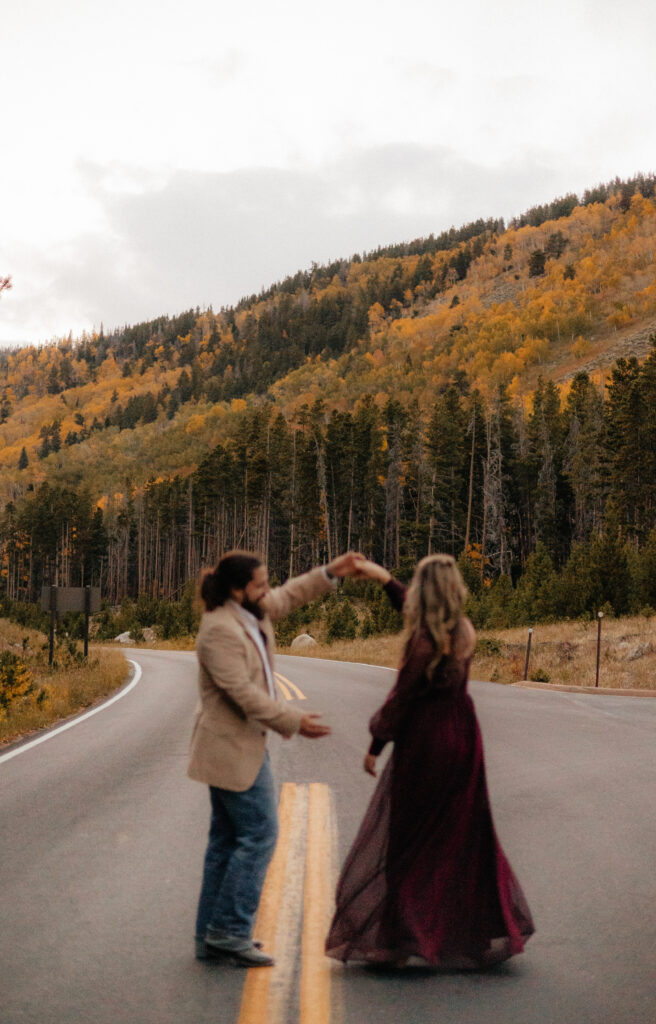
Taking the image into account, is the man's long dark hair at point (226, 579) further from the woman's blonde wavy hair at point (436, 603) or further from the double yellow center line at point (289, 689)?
the double yellow center line at point (289, 689)

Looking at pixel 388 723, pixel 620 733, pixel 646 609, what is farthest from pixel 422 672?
pixel 646 609

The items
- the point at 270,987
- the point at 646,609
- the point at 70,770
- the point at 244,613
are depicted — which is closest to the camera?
the point at 270,987

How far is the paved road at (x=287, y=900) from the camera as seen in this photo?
3650 millimetres

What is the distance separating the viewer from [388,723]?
3.97m

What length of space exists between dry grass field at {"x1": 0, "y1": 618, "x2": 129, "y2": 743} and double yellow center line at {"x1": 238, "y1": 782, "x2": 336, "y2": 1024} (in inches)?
282

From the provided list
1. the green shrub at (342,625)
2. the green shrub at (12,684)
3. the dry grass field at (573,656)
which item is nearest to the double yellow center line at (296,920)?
the green shrub at (12,684)

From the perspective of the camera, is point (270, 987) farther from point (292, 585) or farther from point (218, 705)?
point (292, 585)

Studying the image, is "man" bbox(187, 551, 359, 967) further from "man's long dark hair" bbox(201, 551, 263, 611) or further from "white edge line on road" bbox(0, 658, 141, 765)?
"white edge line on road" bbox(0, 658, 141, 765)

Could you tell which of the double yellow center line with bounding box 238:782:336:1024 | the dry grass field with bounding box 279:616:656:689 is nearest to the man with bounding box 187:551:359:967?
the double yellow center line with bounding box 238:782:336:1024

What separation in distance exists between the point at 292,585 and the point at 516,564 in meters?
69.6

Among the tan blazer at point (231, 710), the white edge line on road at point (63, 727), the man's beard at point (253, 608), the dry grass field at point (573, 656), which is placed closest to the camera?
the tan blazer at point (231, 710)

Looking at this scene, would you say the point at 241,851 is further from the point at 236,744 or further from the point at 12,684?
the point at 12,684

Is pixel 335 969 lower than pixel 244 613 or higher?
lower

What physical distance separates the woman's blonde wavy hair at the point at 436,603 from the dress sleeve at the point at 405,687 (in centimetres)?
4
